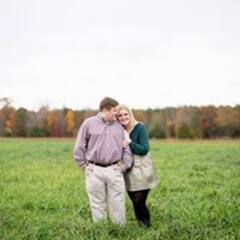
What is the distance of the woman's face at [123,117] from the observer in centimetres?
789

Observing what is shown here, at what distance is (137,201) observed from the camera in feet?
26.5

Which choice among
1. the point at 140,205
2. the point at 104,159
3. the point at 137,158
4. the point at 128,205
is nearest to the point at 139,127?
the point at 137,158

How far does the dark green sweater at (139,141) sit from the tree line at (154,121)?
194ft

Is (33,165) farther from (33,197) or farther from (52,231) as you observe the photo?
(52,231)

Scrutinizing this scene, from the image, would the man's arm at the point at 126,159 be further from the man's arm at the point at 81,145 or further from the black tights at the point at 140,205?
the man's arm at the point at 81,145

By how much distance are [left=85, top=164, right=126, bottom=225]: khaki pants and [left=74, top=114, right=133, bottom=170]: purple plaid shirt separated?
121 millimetres

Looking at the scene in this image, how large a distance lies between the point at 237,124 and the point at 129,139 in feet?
200

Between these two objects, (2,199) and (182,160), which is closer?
(2,199)

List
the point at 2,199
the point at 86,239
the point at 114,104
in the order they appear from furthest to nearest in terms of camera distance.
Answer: the point at 2,199, the point at 114,104, the point at 86,239

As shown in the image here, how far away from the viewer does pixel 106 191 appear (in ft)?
25.9

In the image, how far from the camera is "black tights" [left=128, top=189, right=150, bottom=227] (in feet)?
26.4

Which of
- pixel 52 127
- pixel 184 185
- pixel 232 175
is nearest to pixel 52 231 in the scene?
pixel 184 185

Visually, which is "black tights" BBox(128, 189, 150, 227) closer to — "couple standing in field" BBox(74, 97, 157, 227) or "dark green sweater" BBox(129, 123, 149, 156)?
"couple standing in field" BBox(74, 97, 157, 227)

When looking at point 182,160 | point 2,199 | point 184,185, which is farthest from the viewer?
point 182,160
